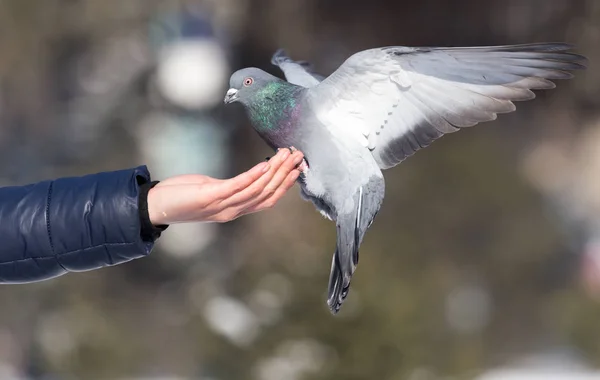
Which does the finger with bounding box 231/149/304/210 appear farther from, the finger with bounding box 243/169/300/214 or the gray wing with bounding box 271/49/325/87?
the gray wing with bounding box 271/49/325/87

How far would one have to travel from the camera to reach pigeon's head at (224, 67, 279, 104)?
3.87 feet

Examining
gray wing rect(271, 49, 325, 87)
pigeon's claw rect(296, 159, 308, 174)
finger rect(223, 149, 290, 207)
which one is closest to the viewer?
finger rect(223, 149, 290, 207)

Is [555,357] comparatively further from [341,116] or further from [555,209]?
[341,116]

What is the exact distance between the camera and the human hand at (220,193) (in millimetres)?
922

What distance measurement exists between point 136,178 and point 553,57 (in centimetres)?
60

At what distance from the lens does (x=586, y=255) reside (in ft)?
10.4

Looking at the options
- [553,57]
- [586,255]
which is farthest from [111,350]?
[553,57]

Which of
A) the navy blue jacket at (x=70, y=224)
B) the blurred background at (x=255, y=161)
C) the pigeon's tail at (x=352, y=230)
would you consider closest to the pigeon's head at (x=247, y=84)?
the pigeon's tail at (x=352, y=230)

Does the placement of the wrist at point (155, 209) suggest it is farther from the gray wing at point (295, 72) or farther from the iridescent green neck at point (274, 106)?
the gray wing at point (295, 72)

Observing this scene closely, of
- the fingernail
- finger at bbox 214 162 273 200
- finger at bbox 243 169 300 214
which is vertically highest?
the fingernail

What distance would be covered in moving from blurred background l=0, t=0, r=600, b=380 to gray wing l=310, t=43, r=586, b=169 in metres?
1.70

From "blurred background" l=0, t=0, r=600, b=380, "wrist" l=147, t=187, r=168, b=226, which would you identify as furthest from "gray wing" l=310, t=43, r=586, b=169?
"blurred background" l=0, t=0, r=600, b=380

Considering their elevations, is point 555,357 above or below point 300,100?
below

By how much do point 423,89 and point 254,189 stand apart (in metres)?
0.32
